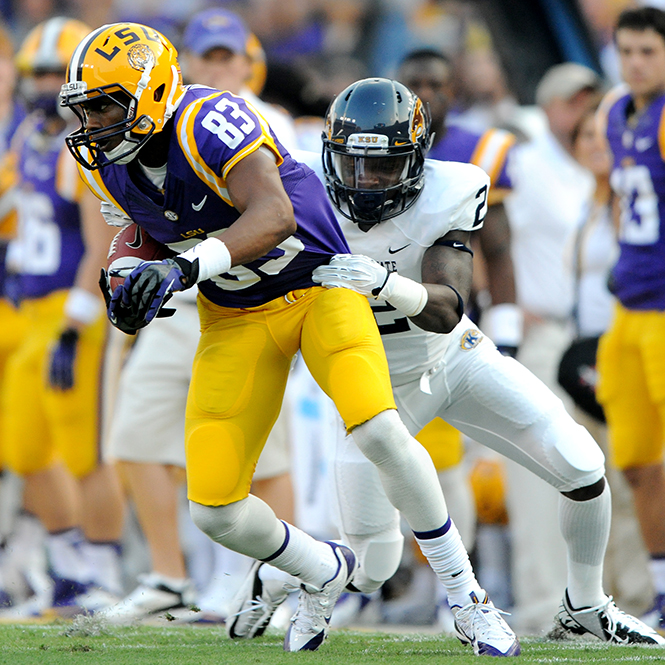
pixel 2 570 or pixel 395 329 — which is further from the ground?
pixel 395 329

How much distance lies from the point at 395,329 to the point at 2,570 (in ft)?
9.75

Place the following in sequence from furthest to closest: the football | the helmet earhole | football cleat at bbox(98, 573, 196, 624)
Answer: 1. football cleat at bbox(98, 573, 196, 624)
2. the football
3. the helmet earhole

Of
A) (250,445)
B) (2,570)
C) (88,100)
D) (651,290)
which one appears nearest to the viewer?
(88,100)

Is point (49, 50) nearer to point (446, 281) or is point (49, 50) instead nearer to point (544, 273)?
point (544, 273)

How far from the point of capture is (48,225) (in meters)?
5.31

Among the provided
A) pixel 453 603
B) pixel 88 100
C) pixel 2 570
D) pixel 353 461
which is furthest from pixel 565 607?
pixel 2 570

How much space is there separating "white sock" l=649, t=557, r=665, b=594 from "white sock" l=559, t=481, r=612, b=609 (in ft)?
2.76

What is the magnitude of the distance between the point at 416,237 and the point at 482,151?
1.28 meters

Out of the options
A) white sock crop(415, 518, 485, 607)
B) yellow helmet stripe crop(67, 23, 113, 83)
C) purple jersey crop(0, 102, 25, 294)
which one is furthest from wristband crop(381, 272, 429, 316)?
purple jersey crop(0, 102, 25, 294)

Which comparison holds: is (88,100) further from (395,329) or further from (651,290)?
(651,290)

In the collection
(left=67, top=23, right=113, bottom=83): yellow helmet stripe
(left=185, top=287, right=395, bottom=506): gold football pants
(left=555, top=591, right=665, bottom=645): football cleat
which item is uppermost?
(left=67, top=23, right=113, bottom=83): yellow helmet stripe

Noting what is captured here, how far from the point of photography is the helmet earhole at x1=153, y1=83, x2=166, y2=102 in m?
3.06

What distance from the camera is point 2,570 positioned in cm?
561

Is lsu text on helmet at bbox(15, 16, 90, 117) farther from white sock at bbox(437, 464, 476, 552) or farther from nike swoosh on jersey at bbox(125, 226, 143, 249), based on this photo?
white sock at bbox(437, 464, 476, 552)
